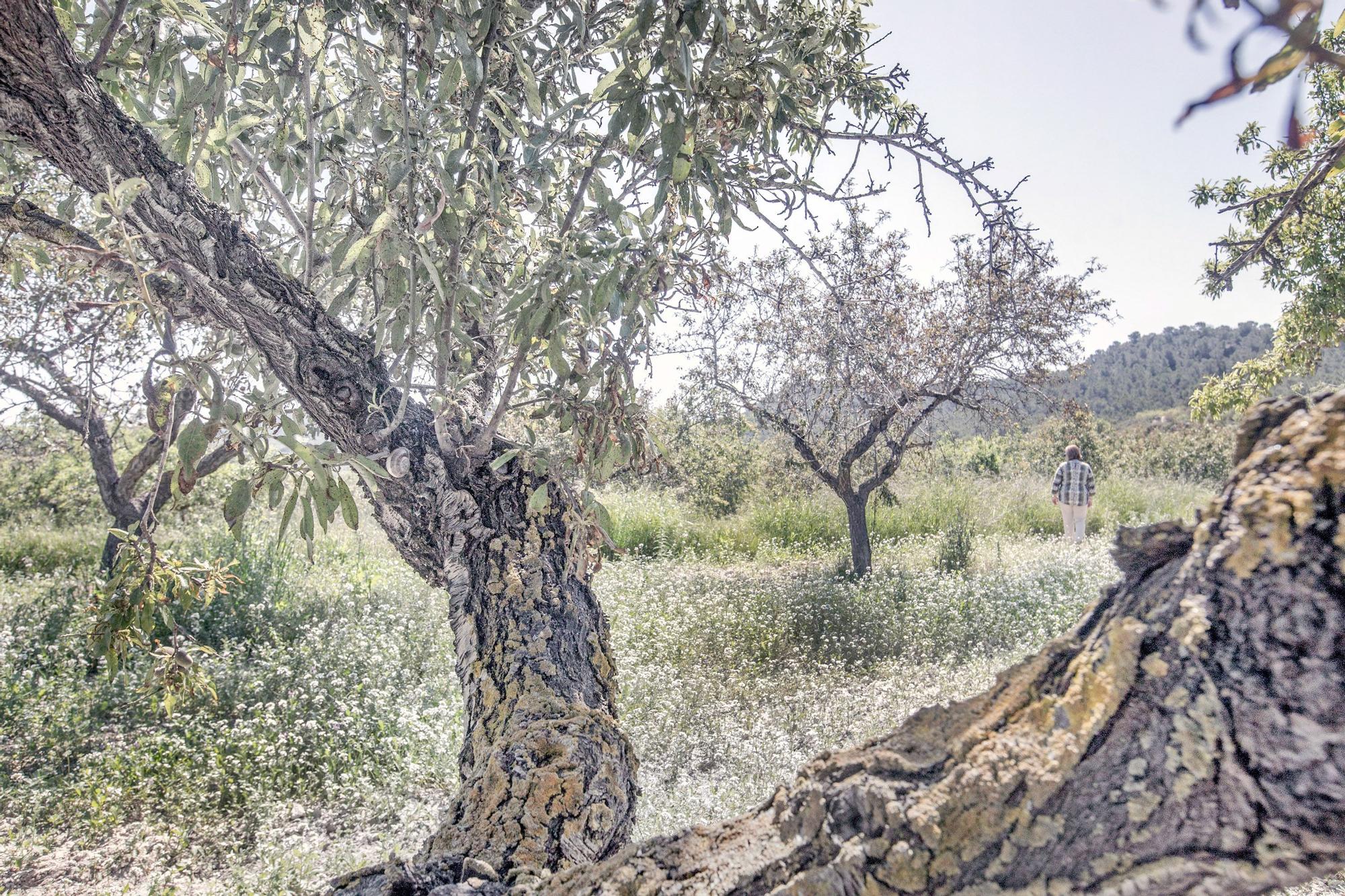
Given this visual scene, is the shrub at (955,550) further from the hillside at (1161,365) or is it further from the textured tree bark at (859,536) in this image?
the hillside at (1161,365)

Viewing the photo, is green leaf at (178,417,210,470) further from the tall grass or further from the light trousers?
the light trousers

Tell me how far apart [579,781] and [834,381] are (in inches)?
223

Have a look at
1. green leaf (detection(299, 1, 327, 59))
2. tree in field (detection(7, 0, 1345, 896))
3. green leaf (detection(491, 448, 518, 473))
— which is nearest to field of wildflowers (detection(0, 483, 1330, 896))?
tree in field (detection(7, 0, 1345, 896))

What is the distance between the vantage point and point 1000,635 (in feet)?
19.4

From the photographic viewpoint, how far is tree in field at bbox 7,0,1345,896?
0.50m

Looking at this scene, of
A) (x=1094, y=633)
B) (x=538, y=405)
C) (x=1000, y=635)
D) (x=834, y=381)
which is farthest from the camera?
(x=834, y=381)

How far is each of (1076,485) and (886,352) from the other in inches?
167

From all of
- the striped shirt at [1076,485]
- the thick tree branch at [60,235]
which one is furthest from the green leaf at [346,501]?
the striped shirt at [1076,485]

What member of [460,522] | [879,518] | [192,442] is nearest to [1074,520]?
[879,518]

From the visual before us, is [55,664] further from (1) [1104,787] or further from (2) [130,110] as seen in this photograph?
(1) [1104,787]

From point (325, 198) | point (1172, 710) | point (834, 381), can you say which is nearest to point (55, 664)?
point (325, 198)

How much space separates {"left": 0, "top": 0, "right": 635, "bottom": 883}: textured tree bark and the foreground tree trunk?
0.58 meters

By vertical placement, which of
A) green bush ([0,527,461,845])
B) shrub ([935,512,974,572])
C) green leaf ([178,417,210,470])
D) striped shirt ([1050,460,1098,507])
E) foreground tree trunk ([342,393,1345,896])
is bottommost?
green bush ([0,527,461,845])

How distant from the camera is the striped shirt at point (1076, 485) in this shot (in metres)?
9.14
